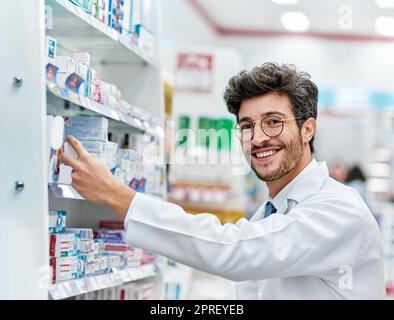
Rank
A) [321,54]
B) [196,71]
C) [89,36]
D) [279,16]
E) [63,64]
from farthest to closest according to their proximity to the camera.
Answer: [321,54] < [279,16] < [196,71] < [89,36] < [63,64]

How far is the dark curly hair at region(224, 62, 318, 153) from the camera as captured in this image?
237 cm

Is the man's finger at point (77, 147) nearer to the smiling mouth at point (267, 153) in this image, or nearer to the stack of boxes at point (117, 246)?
the smiling mouth at point (267, 153)

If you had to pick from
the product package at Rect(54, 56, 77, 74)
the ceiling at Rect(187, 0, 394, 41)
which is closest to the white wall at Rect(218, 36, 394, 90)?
the ceiling at Rect(187, 0, 394, 41)

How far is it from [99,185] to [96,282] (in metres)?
0.66

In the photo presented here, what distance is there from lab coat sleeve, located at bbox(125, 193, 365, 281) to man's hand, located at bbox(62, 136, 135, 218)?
36 mm

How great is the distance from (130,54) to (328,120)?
1311cm

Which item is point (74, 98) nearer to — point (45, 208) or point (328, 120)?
point (45, 208)

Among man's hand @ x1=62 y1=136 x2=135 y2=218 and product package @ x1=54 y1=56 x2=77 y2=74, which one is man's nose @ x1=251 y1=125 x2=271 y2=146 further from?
product package @ x1=54 y1=56 x2=77 y2=74

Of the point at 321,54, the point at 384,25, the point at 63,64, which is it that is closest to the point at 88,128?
the point at 63,64

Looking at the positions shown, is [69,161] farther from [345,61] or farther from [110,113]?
[345,61]

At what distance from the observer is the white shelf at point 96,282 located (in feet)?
7.15

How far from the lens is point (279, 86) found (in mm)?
2377
